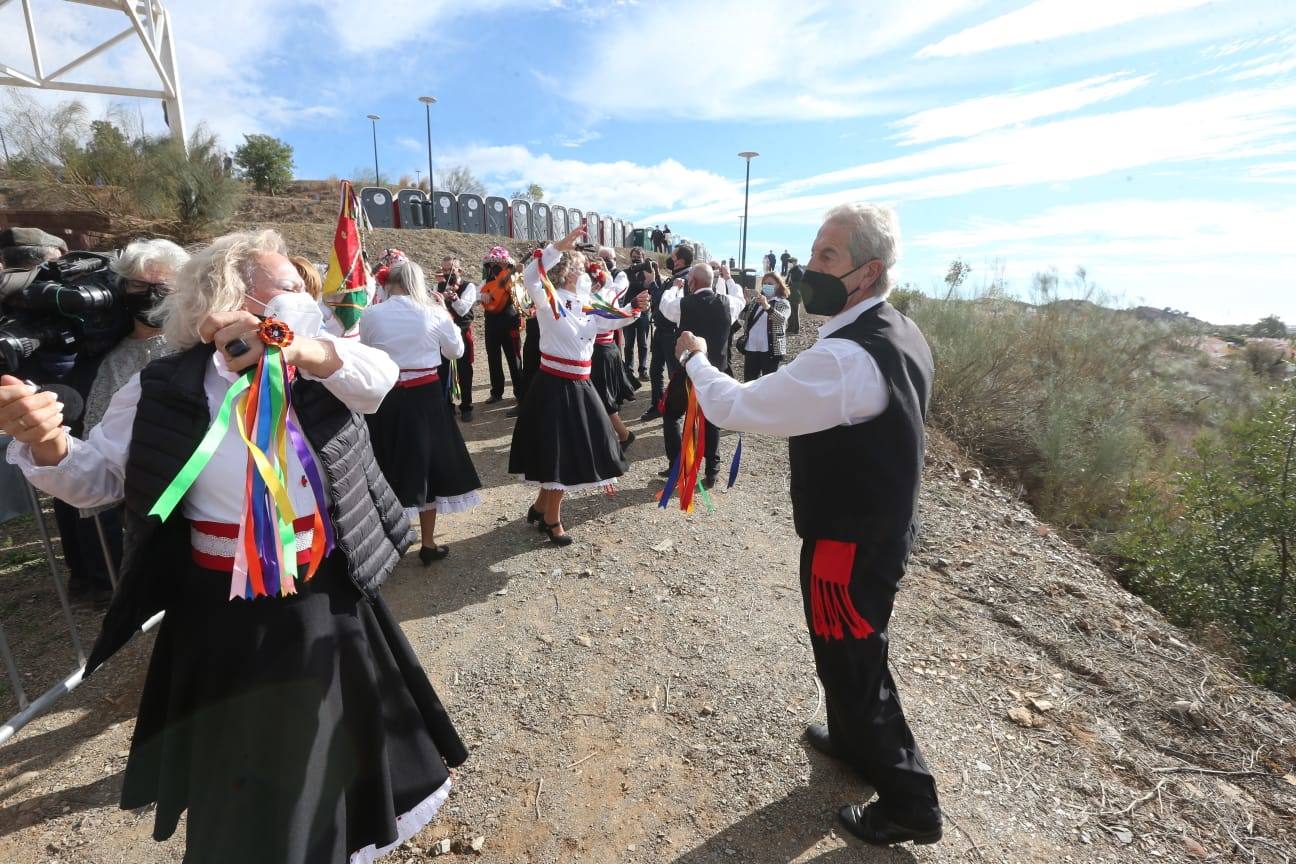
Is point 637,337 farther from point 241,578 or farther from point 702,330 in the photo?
point 241,578

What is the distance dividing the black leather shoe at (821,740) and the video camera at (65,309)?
366cm

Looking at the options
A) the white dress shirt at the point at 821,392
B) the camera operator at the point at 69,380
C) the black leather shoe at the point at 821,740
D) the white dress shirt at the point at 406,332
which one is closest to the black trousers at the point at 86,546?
the camera operator at the point at 69,380

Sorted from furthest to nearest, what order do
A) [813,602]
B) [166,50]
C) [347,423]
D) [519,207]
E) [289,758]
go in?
[519,207]
[166,50]
[813,602]
[347,423]
[289,758]

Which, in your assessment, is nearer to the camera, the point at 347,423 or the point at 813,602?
the point at 347,423

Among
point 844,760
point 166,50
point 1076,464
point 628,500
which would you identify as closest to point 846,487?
point 844,760

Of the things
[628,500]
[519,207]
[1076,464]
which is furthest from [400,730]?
[519,207]

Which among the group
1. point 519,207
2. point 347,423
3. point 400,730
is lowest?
point 400,730

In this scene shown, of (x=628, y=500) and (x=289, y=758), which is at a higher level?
(x=289, y=758)

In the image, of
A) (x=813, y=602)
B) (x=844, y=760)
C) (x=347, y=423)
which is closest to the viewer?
(x=347, y=423)

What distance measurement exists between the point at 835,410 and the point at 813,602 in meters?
0.76

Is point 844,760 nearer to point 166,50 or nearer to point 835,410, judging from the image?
point 835,410

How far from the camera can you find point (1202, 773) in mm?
2811

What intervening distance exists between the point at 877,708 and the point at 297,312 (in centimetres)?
234

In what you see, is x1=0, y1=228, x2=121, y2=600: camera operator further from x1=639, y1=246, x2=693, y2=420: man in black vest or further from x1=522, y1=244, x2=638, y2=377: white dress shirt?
x1=639, y1=246, x2=693, y2=420: man in black vest
